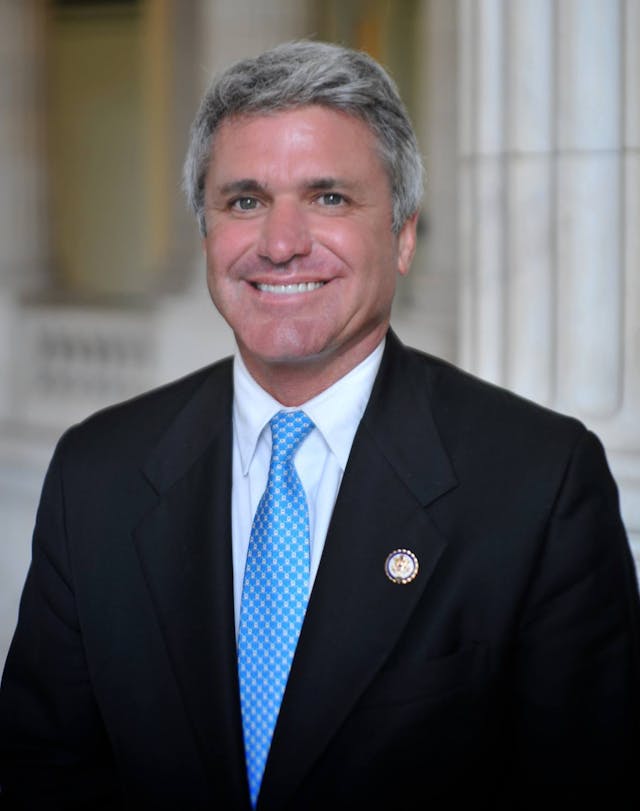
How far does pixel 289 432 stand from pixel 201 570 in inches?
9.5

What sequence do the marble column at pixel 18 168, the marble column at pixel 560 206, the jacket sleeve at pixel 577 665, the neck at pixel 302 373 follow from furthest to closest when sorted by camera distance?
the marble column at pixel 18 168
the marble column at pixel 560 206
the neck at pixel 302 373
the jacket sleeve at pixel 577 665

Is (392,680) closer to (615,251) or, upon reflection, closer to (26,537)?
(615,251)

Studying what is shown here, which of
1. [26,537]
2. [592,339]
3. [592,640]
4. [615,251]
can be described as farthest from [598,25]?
[26,537]

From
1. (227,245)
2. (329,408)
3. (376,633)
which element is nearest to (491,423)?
(329,408)

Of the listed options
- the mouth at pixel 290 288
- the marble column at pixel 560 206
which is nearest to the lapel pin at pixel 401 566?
the mouth at pixel 290 288

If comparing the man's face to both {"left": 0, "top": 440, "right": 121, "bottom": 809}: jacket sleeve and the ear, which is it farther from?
{"left": 0, "top": 440, "right": 121, "bottom": 809}: jacket sleeve

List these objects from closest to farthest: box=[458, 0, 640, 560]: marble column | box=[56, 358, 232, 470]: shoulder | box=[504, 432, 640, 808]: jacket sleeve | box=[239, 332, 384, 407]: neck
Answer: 1. box=[504, 432, 640, 808]: jacket sleeve
2. box=[239, 332, 384, 407]: neck
3. box=[56, 358, 232, 470]: shoulder
4. box=[458, 0, 640, 560]: marble column

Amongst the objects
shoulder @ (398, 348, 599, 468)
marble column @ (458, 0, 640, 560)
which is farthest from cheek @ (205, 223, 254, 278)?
marble column @ (458, 0, 640, 560)

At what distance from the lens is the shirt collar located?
2051mm

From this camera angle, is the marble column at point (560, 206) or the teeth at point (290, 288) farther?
the marble column at point (560, 206)

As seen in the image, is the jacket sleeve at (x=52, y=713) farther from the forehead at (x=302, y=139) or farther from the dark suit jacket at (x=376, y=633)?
the forehead at (x=302, y=139)

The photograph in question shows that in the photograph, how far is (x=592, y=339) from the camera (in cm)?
325

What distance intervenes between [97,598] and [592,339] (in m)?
1.60

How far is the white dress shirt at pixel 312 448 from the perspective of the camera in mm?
2045
